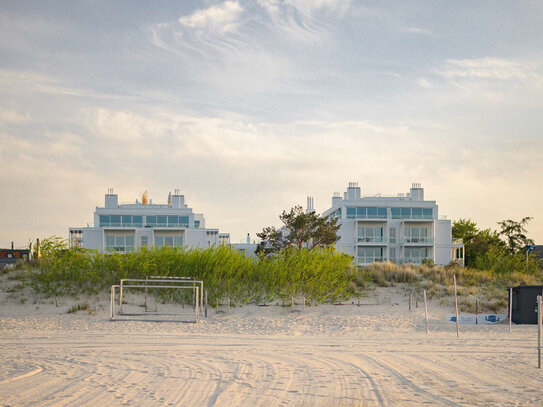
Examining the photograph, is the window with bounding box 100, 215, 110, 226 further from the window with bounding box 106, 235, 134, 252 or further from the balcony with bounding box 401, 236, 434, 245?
the balcony with bounding box 401, 236, 434, 245

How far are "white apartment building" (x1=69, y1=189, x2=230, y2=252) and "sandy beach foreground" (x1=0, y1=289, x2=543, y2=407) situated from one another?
2979cm

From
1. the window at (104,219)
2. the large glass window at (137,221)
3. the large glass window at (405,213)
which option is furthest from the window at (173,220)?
the large glass window at (405,213)

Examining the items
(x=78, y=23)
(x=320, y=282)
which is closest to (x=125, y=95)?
(x=78, y=23)

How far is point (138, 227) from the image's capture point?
50750 mm

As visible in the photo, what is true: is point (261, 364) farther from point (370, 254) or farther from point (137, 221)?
point (370, 254)

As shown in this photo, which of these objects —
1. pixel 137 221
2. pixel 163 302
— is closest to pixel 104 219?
pixel 137 221

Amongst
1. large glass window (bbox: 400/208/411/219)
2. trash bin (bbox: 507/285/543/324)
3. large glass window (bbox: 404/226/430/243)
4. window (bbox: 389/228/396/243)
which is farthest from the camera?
large glass window (bbox: 400/208/411/219)

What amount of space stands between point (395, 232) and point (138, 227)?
22051mm

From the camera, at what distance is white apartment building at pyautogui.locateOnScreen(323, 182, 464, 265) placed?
52656mm

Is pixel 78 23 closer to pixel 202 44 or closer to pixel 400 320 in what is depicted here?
pixel 202 44

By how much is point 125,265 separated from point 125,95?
7.00 meters

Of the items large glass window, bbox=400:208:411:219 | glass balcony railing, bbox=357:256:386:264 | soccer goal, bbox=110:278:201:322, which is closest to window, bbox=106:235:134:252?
glass balcony railing, bbox=357:256:386:264

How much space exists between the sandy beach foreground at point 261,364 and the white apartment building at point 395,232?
32.5m

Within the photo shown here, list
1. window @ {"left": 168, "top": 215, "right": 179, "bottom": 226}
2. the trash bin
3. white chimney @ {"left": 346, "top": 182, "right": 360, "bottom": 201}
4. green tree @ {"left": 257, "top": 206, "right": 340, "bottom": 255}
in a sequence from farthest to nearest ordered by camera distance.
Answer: white chimney @ {"left": 346, "top": 182, "right": 360, "bottom": 201} → window @ {"left": 168, "top": 215, "right": 179, "bottom": 226} → green tree @ {"left": 257, "top": 206, "right": 340, "bottom": 255} → the trash bin
